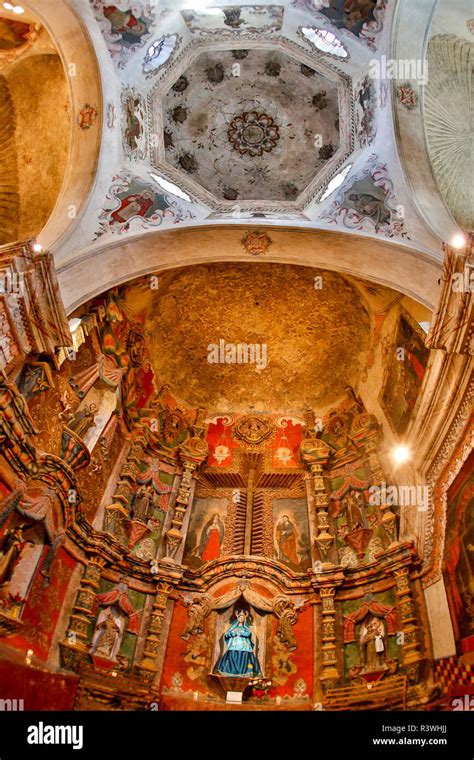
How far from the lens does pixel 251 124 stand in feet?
39.7

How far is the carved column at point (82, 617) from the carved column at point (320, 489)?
4.78m

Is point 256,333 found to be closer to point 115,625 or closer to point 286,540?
point 286,540

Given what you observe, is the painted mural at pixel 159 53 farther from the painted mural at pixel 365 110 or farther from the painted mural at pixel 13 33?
the painted mural at pixel 365 110

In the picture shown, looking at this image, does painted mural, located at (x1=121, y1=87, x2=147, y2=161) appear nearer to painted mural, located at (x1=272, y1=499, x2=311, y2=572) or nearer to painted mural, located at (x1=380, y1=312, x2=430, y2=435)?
painted mural, located at (x1=380, y1=312, x2=430, y2=435)

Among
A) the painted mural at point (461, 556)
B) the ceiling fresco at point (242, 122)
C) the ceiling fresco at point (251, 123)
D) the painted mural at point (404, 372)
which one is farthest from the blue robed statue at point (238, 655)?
the ceiling fresco at point (251, 123)

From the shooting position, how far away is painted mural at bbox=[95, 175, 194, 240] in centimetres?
928

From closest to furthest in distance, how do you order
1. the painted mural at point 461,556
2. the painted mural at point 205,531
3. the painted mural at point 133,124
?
the painted mural at point 461,556 < the painted mural at point 133,124 < the painted mural at point 205,531

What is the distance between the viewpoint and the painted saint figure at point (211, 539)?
1155cm

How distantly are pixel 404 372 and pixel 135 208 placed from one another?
6.55 m

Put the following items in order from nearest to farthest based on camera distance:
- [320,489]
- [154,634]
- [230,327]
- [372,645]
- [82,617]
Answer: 1. [82,617]
2. [372,645]
3. [154,634]
4. [320,489]
5. [230,327]

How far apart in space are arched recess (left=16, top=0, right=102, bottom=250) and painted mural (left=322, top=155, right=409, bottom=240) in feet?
15.5

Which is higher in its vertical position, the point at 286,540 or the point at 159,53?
the point at 159,53
